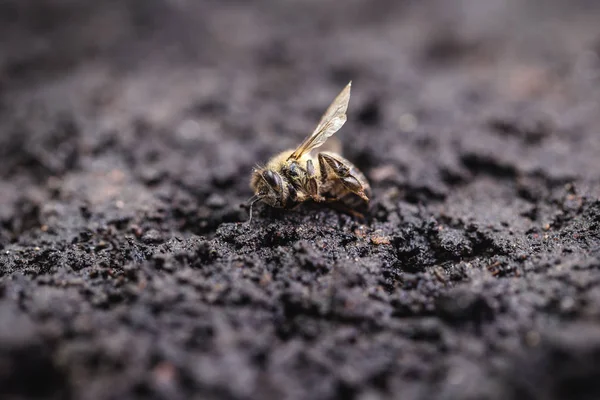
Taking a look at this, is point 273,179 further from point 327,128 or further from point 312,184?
point 327,128

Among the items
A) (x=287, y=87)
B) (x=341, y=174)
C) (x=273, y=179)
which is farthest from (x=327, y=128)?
(x=287, y=87)

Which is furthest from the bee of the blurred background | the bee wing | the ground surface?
the blurred background

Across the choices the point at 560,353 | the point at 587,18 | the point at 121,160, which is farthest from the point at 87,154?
the point at 587,18

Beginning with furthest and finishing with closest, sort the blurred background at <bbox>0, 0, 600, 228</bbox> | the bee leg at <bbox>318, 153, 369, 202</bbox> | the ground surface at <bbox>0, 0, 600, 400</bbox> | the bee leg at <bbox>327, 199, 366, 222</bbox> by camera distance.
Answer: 1. the blurred background at <bbox>0, 0, 600, 228</bbox>
2. the bee leg at <bbox>327, 199, 366, 222</bbox>
3. the bee leg at <bbox>318, 153, 369, 202</bbox>
4. the ground surface at <bbox>0, 0, 600, 400</bbox>

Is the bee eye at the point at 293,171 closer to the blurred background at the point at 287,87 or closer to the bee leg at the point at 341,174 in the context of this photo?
the bee leg at the point at 341,174

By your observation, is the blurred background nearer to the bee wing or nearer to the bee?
the bee

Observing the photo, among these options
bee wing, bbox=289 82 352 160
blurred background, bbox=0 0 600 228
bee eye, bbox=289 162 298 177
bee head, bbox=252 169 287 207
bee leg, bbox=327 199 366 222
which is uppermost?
blurred background, bbox=0 0 600 228

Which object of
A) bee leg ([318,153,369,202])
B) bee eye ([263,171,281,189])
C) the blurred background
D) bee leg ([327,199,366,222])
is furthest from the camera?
the blurred background
